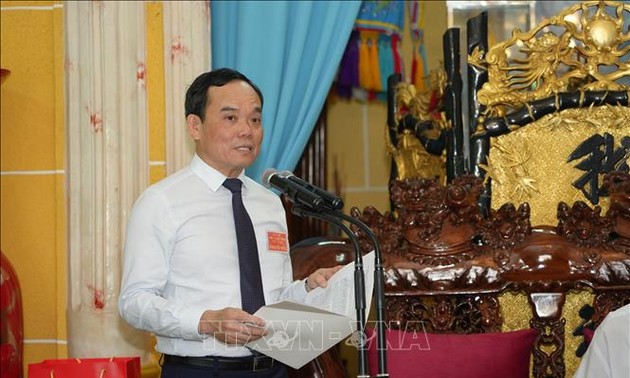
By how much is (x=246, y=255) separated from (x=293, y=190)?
39cm

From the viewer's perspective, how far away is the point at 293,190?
6.09 ft

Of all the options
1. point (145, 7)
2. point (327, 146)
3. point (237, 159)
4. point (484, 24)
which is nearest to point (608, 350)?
point (237, 159)

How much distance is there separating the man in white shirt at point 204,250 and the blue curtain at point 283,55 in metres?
1.02

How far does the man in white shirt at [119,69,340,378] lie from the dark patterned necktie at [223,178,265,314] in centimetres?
2

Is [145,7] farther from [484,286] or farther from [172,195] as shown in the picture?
[484,286]

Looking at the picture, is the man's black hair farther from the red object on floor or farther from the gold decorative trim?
the red object on floor

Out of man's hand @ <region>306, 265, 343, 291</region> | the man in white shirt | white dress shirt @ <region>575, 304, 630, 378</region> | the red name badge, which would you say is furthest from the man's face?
white dress shirt @ <region>575, 304, 630, 378</region>

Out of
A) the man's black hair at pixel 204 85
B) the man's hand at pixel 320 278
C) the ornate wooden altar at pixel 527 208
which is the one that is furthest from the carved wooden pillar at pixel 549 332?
the man's black hair at pixel 204 85

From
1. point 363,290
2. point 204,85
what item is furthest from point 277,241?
point 363,290

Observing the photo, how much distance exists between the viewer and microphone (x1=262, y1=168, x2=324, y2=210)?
1815mm

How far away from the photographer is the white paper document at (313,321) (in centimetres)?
191

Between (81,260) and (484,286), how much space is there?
131 centimetres

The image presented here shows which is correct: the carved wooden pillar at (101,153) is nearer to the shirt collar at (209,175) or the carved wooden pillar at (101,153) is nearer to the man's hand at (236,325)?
the shirt collar at (209,175)

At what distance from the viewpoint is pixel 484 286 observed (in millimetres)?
2645
